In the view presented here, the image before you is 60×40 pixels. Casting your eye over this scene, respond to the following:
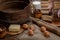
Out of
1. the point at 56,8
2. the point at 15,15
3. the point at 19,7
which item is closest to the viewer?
the point at 15,15

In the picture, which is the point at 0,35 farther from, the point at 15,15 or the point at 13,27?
the point at 15,15

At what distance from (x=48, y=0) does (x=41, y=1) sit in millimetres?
104

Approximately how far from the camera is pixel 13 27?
1.42 m

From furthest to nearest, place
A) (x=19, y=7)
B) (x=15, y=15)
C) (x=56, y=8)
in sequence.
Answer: (x=56, y=8)
(x=19, y=7)
(x=15, y=15)

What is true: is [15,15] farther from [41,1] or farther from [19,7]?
[41,1]

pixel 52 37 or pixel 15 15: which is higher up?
pixel 15 15

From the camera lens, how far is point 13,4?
175 centimetres

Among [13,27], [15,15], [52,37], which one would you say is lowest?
[52,37]

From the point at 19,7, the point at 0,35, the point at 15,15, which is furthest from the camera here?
the point at 19,7

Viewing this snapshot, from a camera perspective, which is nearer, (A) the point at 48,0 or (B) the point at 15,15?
(B) the point at 15,15

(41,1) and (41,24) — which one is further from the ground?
(41,1)

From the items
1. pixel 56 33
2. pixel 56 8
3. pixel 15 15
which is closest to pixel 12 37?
pixel 15 15

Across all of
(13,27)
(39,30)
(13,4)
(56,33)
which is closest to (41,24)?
(39,30)

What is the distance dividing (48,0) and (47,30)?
59 centimetres
